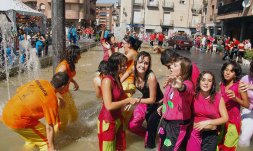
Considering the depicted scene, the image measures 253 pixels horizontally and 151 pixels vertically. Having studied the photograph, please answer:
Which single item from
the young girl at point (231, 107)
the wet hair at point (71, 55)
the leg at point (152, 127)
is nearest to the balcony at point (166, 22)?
the wet hair at point (71, 55)

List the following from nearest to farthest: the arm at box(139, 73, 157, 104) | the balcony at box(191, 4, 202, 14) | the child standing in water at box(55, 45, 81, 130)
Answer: the arm at box(139, 73, 157, 104) < the child standing in water at box(55, 45, 81, 130) < the balcony at box(191, 4, 202, 14)

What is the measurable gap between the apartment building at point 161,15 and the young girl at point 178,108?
51142mm

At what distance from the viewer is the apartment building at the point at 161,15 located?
55562 mm

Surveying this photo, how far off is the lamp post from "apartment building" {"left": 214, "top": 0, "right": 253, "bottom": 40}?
21584 millimetres

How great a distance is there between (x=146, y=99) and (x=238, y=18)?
28.6 meters

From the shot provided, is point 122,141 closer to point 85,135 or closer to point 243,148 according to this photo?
point 85,135

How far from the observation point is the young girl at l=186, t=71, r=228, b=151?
3523 millimetres

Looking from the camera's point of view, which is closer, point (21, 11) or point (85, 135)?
point (85, 135)

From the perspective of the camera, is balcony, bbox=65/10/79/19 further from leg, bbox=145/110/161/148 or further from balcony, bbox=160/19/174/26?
leg, bbox=145/110/161/148

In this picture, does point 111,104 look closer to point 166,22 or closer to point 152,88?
point 152,88

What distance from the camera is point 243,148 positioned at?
199 inches

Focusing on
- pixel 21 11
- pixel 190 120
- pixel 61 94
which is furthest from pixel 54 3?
pixel 21 11

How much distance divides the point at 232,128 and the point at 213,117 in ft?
2.41

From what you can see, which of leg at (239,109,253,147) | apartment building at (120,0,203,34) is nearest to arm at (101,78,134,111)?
leg at (239,109,253,147)
